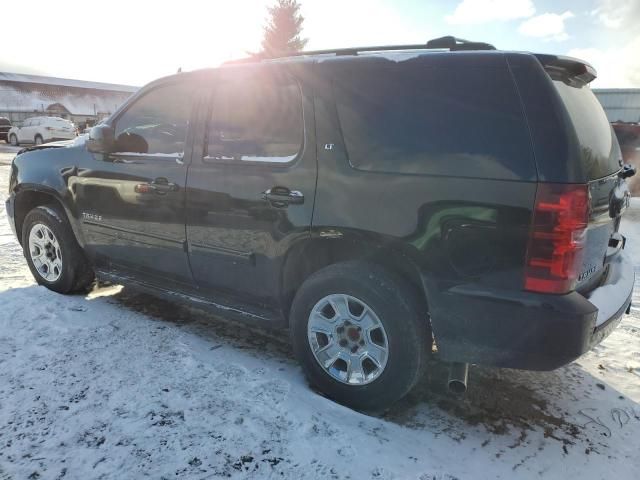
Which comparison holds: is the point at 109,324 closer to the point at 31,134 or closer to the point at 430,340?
the point at 430,340

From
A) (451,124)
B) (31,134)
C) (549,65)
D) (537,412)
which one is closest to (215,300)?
(451,124)

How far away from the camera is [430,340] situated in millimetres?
2498

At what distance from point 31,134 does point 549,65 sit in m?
27.0

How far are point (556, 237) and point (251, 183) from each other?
5.52 ft

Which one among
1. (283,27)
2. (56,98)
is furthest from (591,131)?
(56,98)

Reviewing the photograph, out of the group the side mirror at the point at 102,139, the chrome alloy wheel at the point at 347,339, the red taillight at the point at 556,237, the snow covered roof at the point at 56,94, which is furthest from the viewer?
the snow covered roof at the point at 56,94

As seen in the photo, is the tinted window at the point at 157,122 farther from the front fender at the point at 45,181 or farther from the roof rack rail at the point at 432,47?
the roof rack rail at the point at 432,47

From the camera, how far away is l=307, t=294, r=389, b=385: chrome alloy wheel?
2553 millimetres

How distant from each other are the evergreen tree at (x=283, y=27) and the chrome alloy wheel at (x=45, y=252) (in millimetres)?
27674

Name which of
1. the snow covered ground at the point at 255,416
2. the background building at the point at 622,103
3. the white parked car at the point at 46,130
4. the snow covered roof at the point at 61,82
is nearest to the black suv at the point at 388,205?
the snow covered ground at the point at 255,416

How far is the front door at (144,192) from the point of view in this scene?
3295 mm

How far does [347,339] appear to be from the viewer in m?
2.65

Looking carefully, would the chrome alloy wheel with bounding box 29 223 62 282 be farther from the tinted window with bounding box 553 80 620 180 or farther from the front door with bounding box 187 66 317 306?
the tinted window with bounding box 553 80 620 180

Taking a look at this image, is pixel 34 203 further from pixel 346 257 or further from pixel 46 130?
pixel 46 130
